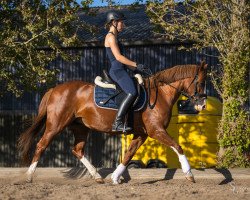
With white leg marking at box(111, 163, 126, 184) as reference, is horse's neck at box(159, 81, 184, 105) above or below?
above

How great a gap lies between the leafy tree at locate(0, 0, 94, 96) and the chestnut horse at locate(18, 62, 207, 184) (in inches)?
163

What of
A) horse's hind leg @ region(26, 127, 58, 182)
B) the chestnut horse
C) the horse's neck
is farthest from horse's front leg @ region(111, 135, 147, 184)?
horse's hind leg @ region(26, 127, 58, 182)

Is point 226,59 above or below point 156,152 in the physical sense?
above

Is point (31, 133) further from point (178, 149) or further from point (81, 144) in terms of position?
point (178, 149)

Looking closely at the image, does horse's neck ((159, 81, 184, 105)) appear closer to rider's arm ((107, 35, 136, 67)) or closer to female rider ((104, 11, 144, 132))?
female rider ((104, 11, 144, 132))

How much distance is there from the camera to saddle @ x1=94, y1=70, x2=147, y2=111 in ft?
36.3

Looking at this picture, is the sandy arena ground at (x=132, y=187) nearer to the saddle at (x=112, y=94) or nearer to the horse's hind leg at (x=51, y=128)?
the horse's hind leg at (x=51, y=128)

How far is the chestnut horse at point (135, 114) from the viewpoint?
11.0 metres

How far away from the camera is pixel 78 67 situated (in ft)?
90.7

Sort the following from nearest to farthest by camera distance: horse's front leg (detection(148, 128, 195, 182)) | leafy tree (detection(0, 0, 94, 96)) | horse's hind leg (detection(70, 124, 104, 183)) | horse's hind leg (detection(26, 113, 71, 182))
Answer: horse's front leg (detection(148, 128, 195, 182))
horse's hind leg (detection(26, 113, 71, 182))
horse's hind leg (detection(70, 124, 104, 183))
leafy tree (detection(0, 0, 94, 96))

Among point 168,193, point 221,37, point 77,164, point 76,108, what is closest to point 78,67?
point 77,164

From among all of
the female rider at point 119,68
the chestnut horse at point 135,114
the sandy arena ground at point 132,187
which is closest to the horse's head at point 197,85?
the chestnut horse at point 135,114

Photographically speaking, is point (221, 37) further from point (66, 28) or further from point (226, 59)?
point (66, 28)

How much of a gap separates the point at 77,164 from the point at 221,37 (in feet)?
33.4
